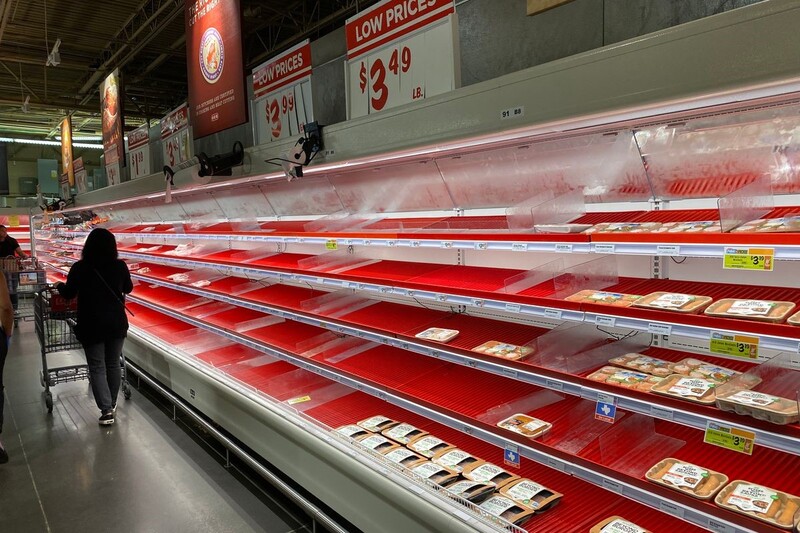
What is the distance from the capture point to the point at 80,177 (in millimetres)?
9820

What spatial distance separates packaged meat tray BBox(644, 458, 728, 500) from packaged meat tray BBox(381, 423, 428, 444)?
4.31ft

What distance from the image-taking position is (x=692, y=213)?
2.21 meters

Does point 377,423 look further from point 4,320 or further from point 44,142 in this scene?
point 44,142

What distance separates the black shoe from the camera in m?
4.79

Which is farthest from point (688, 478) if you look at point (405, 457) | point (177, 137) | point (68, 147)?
point (68, 147)

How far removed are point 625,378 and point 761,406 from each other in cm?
50

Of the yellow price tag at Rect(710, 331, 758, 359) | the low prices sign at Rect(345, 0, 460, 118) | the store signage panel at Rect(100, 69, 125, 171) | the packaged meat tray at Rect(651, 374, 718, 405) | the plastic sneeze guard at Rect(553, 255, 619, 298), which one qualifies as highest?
the store signage panel at Rect(100, 69, 125, 171)

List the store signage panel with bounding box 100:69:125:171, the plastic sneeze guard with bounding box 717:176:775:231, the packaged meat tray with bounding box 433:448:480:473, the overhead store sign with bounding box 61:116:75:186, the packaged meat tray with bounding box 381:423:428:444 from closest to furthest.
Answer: the plastic sneeze guard with bounding box 717:176:775:231 → the packaged meat tray with bounding box 433:448:480:473 → the packaged meat tray with bounding box 381:423:428:444 → the store signage panel with bounding box 100:69:125:171 → the overhead store sign with bounding box 61:116:75:186

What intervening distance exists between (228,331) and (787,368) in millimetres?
3920

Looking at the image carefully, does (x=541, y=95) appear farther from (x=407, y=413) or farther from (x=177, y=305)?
(x=177, y=305)

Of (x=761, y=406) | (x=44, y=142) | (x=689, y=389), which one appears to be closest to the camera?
(x=761, y=406)

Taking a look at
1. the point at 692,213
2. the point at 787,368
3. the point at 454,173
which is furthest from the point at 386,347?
the point at 787,368

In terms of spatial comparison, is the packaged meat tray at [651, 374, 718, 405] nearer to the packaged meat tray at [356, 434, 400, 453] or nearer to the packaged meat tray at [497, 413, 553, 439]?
the packaged meat tray at [497, 413, 553, 439]

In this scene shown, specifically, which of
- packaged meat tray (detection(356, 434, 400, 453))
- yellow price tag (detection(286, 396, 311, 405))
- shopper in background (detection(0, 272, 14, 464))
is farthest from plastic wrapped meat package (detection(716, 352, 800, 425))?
shopper in background (detection(0, 272, 14, 464))
